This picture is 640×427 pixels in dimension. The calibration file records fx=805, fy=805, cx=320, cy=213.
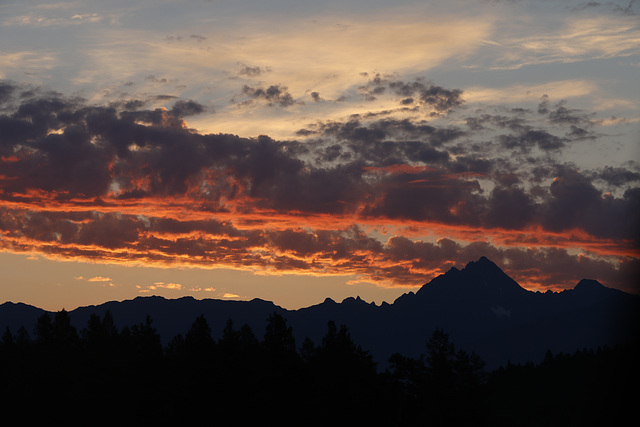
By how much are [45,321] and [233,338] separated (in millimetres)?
42333

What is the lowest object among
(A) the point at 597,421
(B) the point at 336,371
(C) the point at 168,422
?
(A) the point at 597,421

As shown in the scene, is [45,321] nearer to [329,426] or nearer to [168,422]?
[168,422]

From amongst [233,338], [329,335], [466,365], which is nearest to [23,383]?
[233,338]

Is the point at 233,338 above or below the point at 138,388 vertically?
above

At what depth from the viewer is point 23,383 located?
10144cm

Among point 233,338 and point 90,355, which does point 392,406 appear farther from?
point 90,355

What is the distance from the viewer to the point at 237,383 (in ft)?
280

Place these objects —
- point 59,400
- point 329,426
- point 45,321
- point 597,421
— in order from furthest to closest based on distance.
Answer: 1. point 597,421
2. point 45,321
3. point 59,400
4. point 329,426

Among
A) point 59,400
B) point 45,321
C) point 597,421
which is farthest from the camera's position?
point 597,421

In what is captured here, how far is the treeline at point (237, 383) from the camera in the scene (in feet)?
277

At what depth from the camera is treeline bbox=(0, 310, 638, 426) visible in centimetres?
8450

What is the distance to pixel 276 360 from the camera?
85.9 m

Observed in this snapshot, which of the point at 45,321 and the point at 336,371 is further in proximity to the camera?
the point at 45,321

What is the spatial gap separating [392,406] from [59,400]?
40457 mm
